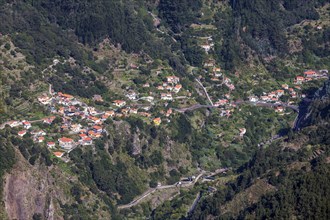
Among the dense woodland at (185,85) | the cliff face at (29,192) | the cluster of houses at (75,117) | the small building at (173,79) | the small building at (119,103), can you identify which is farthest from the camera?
the small building at (173,79)

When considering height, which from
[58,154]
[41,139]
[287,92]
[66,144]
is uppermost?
[41,139]

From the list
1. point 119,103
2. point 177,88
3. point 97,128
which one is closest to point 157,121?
point 119,103

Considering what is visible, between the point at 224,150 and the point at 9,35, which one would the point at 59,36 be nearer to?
the point at 9,35

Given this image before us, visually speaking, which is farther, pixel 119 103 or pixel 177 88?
pixel 177 88

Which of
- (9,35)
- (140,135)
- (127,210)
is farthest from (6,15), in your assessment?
(127,210)

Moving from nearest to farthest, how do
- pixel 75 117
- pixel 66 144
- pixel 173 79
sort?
pixel 66 144 < pixel 75 117 < pixel 173 79

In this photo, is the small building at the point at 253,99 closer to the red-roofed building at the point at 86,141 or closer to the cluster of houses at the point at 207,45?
the cluster of houses at the point at 207,45

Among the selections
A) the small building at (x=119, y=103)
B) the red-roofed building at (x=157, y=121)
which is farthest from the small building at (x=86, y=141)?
the small building at (x=119, y=103)

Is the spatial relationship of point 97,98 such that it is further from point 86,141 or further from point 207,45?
point 207,45

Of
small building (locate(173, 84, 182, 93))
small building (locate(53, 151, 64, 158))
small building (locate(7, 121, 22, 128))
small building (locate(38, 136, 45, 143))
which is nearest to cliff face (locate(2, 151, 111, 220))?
small building (locate(53, 151, 64, 158))

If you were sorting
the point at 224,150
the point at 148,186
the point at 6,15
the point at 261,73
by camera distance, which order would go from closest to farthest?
1. the point at 148,186
2. the point at 224,150
3. the point at 6,15
4. the point at 261,73

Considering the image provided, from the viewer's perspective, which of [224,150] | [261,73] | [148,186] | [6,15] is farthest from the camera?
[261,73]
